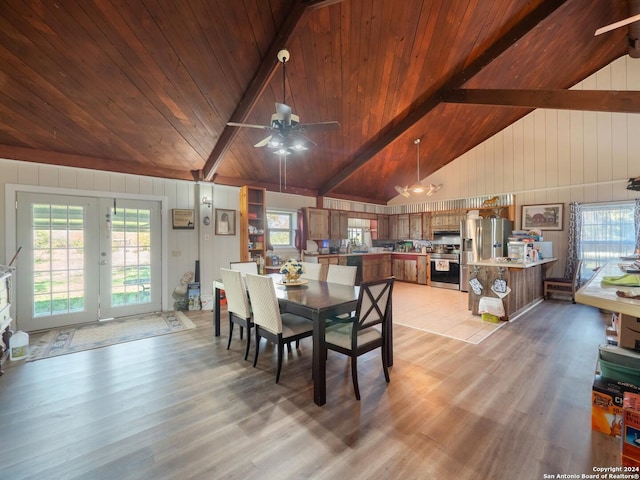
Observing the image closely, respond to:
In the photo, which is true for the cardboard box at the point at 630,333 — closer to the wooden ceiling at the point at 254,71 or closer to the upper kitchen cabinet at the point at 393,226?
the wooden ceiling at the point at 254,71

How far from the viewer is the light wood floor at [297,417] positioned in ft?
5.34

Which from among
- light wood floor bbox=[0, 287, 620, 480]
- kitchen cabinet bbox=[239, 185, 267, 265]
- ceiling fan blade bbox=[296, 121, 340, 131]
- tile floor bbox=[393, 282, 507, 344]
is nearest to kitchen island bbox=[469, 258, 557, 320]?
tile floor bbox=[393, 282, 507, 344]

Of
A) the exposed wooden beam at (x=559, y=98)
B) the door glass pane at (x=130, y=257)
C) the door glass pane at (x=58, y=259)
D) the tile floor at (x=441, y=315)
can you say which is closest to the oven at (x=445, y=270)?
the tile floor at (x=441, y=315)

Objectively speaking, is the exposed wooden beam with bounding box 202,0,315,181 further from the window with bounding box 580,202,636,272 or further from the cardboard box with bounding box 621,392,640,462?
the window with bounding box 580,202,636,272

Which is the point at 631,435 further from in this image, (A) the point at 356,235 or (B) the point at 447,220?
(A) the point at 356,235

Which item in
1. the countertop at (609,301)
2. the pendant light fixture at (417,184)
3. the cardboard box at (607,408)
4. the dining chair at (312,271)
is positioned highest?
the pendant light fixture at (417,184)

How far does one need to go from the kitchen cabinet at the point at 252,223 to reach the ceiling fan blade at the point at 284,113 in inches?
115

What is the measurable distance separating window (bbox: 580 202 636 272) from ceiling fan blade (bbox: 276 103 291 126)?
6428mm

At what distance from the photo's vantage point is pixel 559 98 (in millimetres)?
3580

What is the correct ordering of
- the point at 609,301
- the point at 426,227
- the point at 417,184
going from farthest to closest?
the point at 426,227 → the point at 417,184 → the point at 609,301

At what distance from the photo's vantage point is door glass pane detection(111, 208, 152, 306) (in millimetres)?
4566

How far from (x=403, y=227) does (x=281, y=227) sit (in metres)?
4.06

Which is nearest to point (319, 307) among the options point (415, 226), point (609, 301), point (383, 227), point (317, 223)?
point (609, 301)

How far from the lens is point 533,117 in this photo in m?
6.33
